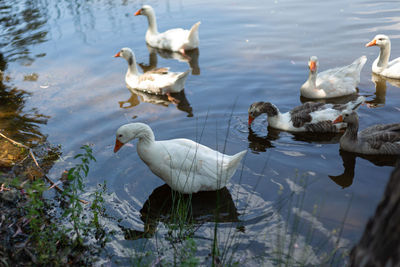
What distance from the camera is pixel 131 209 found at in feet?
18.1

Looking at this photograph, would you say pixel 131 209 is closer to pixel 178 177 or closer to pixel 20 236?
pixel 178 177

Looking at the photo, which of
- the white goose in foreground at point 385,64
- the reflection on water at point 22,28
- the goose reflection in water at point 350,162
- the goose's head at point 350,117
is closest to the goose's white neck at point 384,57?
the white goose in foreground at point 385,64

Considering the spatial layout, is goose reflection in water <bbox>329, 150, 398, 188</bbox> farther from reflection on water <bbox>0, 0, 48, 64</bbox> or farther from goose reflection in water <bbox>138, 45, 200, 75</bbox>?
reflection on water <bbox>0, 0, 48, 64</bbox>

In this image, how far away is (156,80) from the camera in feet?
31.0

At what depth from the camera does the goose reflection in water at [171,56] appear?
1122 centimetres

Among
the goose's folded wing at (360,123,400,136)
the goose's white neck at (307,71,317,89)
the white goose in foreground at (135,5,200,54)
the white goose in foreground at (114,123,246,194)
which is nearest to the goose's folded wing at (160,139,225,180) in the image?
the white goose in foreground at (114,123,246,194)

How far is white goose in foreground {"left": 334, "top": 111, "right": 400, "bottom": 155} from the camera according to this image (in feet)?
21.1

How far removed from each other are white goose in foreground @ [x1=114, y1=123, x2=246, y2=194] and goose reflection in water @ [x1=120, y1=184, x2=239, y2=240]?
0.21 m

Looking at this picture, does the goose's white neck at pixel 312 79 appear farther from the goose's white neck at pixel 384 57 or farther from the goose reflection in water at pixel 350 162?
the goose reflection in water at pixel 350 162

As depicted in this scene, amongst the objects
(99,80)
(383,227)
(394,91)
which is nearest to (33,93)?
(99,80)

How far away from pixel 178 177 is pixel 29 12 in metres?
12.6

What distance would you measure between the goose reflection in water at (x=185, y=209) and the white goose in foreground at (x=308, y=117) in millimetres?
2249

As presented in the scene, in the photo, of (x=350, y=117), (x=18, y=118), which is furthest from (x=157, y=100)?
(x=350, y=117)

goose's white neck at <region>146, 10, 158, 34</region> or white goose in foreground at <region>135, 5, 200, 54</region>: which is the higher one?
goose's white neck at <region>146, 10, 158, 34</region>
